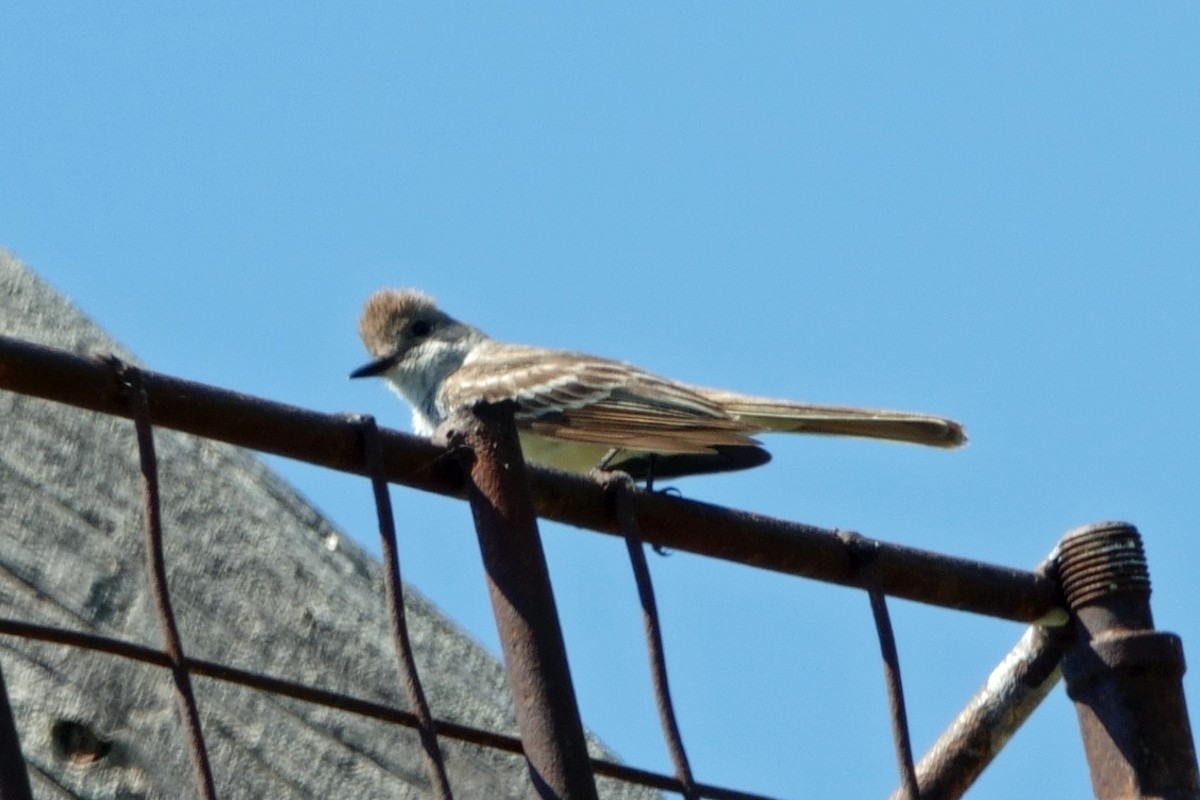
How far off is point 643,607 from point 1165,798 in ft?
2.52

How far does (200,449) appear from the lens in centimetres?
377

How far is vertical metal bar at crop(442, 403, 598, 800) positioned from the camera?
224 centimetres

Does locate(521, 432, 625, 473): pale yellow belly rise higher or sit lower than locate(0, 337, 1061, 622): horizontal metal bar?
higher

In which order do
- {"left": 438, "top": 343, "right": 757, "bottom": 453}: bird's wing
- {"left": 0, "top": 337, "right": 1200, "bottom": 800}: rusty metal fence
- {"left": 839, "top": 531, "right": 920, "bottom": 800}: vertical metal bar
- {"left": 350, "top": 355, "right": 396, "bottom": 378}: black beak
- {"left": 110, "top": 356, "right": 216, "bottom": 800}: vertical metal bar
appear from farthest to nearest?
{"left": 350, "top": 355, "right": 396, "bottom": 378}: black beak < {"left": 438, "top": 343, "right": 757, "bottom": 453}: bird's wing < {"left": 839, "top": 531, "right": 920, "bottom": 800}: vertical metal bar < {"left": 0, "top": 337, "right": 1200, "bottom": 800}: rusty metal fence < {"left": 110, "top": 356, "right": 216, "bottom": 800}: vertical metal bar

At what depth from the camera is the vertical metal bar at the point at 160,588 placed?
2.08 m

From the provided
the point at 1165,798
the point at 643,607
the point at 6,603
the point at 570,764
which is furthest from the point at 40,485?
the point at 1165,798

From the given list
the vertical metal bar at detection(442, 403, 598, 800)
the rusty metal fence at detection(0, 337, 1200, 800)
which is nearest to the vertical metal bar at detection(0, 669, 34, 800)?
the rusty metal fence at detection(0, 337, 1200, 800)

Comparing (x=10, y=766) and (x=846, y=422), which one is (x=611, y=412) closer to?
(x=846, y=422)

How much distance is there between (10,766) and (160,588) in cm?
36

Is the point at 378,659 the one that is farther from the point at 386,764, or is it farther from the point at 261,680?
the point at 261,680

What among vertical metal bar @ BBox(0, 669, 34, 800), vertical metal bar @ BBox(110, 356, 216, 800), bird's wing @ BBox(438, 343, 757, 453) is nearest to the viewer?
vertical metal bar @ BBox(0, 669, 34, 800)

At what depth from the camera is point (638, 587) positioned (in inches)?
102

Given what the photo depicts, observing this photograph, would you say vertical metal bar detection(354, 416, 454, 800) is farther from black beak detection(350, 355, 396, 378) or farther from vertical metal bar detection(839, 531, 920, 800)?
black beak detection(350, 355, 396, 378)

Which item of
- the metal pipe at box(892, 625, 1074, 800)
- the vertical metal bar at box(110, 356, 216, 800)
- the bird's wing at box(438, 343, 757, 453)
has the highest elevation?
the bird's wing at box(438, 343, 757, 453)
